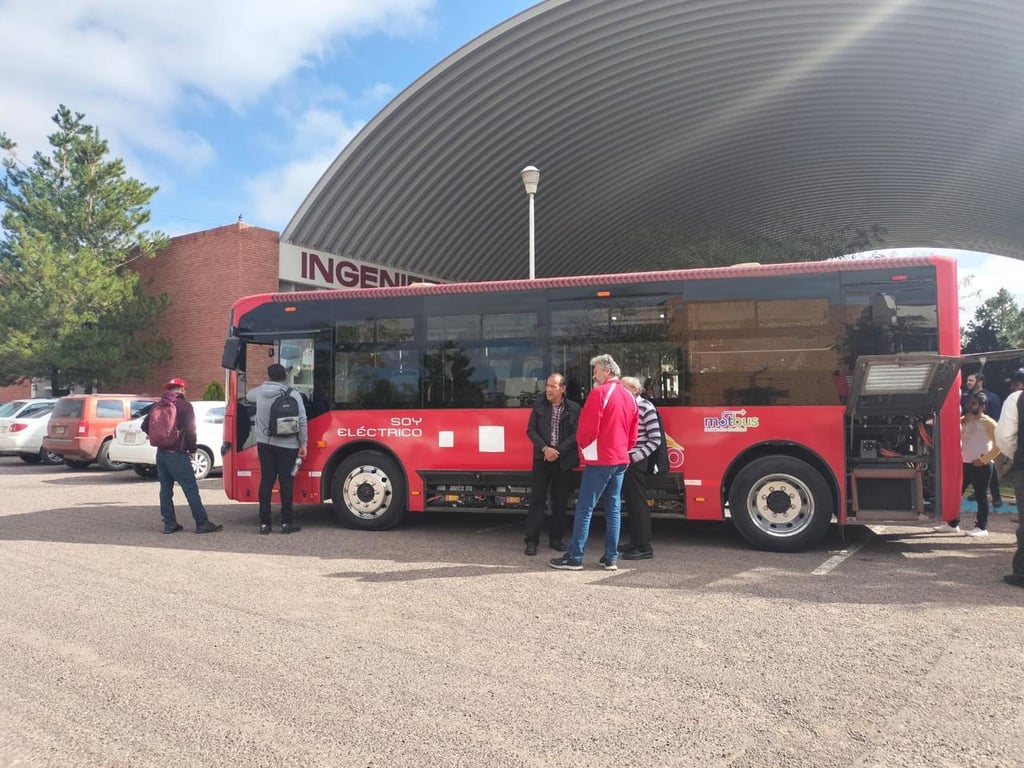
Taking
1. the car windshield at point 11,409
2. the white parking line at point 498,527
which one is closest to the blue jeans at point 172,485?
the white parking line at point 498,527

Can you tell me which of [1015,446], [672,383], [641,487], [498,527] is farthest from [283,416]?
[1015,446]

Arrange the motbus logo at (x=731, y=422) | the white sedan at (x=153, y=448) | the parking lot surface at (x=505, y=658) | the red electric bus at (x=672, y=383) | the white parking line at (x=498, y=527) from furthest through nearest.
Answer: the white sedan at (x=153, y=448) < the white parking line at (x=498, y=527) < the motbus logo at (x=731, y=422) < the red electric bus at (x=672, y=383) < the parking lot surface at (x=505, y=658)

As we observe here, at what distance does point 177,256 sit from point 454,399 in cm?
1863

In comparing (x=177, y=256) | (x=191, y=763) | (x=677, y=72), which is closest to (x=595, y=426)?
(x=191, y=763)

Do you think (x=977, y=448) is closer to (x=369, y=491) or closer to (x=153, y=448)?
(x=369, y=491)

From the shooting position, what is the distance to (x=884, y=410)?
628 cm

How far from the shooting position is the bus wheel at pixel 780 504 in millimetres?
6391

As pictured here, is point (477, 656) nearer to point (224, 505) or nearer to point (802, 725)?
point (802, 725)

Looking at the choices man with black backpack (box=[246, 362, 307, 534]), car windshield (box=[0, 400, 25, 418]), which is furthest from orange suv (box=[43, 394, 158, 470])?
man with black backpack (box=[246, 362, 307, 534])

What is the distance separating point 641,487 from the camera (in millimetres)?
6254

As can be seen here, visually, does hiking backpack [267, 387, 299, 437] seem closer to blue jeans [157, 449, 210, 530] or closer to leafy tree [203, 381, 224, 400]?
blue jeans [157, 449, 210, 530]

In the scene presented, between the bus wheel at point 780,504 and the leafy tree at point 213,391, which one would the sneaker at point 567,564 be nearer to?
the bus wheel at point 780,504

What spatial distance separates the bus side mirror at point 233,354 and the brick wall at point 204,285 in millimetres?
13236

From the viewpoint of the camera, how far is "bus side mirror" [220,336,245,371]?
7941 millimetres
